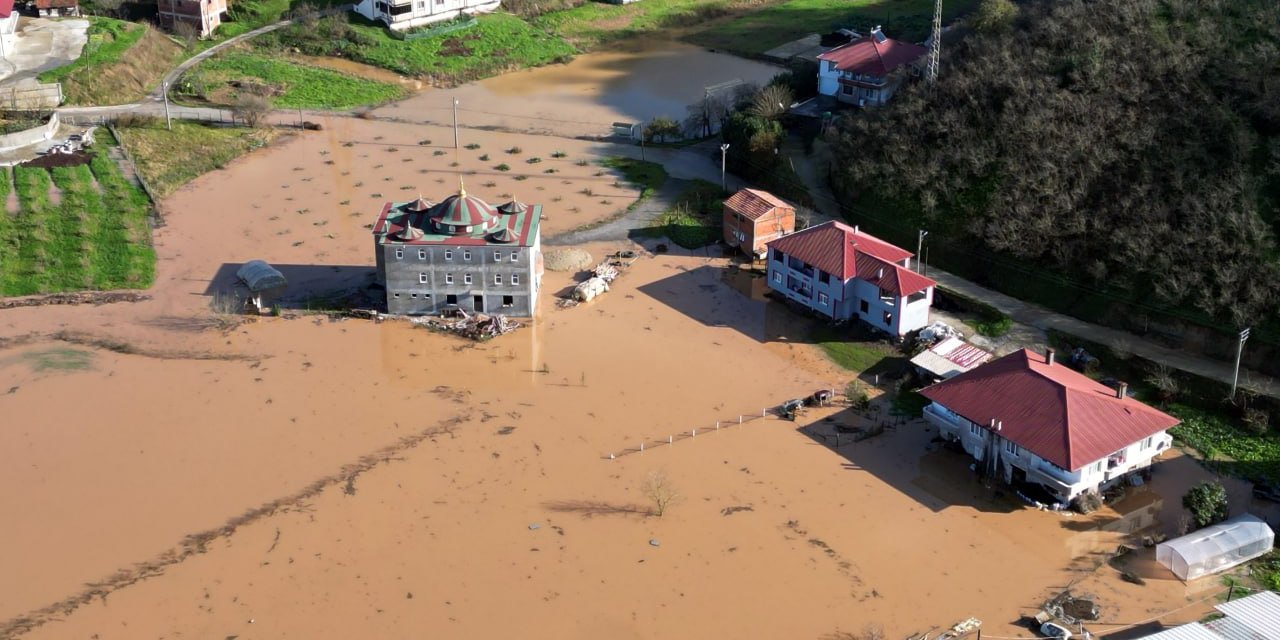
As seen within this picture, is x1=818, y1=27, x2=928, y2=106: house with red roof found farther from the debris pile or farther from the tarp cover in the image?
the tarp cover

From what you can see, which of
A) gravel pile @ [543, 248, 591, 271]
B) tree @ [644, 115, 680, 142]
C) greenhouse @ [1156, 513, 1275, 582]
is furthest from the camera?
tree @ [644, 115, 680, 142]

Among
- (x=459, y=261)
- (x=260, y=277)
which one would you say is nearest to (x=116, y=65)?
(x=260, y=277)

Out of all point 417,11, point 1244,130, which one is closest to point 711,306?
point 1244,130

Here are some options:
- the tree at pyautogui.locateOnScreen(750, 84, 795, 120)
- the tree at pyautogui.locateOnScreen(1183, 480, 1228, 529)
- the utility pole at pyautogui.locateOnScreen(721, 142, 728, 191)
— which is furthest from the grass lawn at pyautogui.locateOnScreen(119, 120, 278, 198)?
the tree at pyautogui.locateOnScreen(1183, 480, 1228, 529)

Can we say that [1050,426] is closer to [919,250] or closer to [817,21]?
[919,250]

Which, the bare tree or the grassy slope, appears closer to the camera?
the bare tree

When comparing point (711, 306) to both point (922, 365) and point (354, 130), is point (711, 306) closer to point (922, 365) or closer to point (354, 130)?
point (922, 365)
